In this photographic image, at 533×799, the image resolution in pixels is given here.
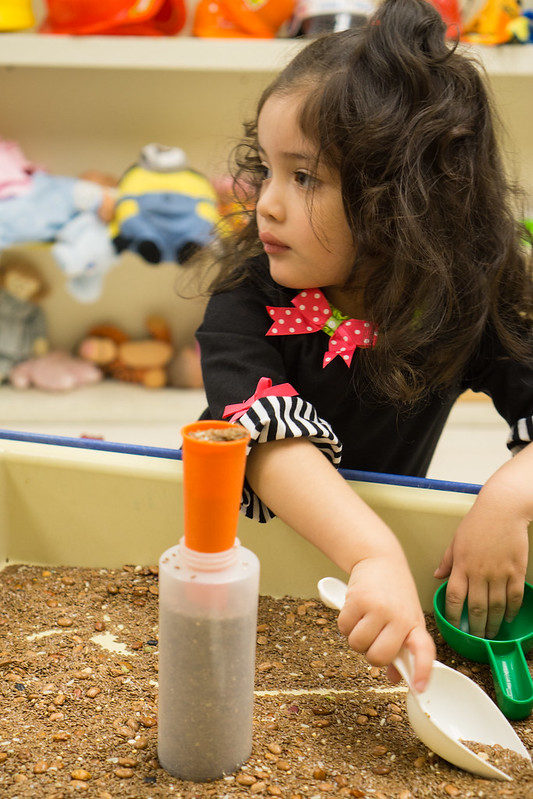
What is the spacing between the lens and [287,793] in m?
0.45

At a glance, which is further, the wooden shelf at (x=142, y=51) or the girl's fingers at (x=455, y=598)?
the wooden shelf at (x=142, y=51)

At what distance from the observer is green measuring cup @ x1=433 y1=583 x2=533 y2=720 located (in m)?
0.54

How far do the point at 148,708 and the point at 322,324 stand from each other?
0.36 metres

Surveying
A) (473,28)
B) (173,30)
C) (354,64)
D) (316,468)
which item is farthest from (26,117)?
(316,468)

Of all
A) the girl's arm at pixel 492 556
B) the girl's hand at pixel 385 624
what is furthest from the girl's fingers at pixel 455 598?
the girl's hand at pixel 385 624

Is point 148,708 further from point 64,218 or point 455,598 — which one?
point 64,218

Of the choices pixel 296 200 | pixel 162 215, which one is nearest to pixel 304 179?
pixel 296 200

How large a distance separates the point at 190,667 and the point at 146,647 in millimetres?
174

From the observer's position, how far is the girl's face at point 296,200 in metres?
0.64

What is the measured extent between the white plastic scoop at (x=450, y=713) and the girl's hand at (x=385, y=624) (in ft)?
0.03

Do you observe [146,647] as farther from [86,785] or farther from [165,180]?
[165,180]

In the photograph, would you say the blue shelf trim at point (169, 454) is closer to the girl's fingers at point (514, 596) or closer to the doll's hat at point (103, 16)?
the girl's fingers at point (514, 596)

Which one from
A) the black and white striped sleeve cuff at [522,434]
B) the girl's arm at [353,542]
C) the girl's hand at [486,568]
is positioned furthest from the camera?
the black and white striped sleeve cuff at [522,434]

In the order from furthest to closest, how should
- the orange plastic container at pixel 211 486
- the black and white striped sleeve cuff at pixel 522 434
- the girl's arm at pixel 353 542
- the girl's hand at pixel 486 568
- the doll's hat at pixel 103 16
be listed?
the doll's hat at pixel 103 16, the black and white striped sleeve cuff at pixel 522 434, the girl's hand at pixel 486 568, the girl's arm at pixel 353 542, the orange plastic container at pixel 211 486
